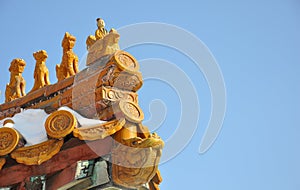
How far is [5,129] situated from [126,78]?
1414 mm

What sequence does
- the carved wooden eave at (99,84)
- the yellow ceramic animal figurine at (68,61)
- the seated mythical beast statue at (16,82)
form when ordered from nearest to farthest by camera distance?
the carved wooden eave at (99,84) → the yellow ceramic animal figurine at (68,61) → the seated mythical beast statue at (16,82)

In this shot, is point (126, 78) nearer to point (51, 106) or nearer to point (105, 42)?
point (105, 42)

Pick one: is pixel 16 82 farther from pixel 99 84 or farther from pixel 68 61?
pixel 99 84

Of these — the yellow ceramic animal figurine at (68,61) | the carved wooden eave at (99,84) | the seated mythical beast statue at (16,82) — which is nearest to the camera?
the carved wooden eave at (99,84)

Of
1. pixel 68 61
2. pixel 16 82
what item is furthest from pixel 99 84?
pixel 16 82

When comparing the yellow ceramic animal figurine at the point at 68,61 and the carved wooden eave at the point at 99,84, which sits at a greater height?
the yellow ceramic animal figurine at the point at 68,61

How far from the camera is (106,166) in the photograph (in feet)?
17.9

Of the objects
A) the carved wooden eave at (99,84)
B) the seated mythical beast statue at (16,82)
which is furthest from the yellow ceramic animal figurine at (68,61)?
the seated mythical beast statue at (16,82)

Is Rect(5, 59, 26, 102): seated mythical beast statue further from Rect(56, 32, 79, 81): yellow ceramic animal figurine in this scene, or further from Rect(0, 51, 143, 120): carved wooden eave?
Rect(0, 51, 143, 120): carved wooden eave

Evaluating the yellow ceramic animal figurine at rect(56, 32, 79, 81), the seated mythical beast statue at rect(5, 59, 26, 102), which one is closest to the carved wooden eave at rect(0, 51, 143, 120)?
the yellow ceramic animal figurine at rect(56, 32, 79, 81)

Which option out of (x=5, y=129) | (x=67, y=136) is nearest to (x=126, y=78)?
(x=67, y=136)

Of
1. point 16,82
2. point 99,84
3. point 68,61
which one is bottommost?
point 99,84

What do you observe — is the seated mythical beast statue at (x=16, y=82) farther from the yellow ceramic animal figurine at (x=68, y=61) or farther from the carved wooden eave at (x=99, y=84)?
the carved wooden eave at (x=99, y=84)

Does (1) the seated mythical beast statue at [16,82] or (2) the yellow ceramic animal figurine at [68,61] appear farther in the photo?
(1) the seated mythical beast statue at [16,82]
